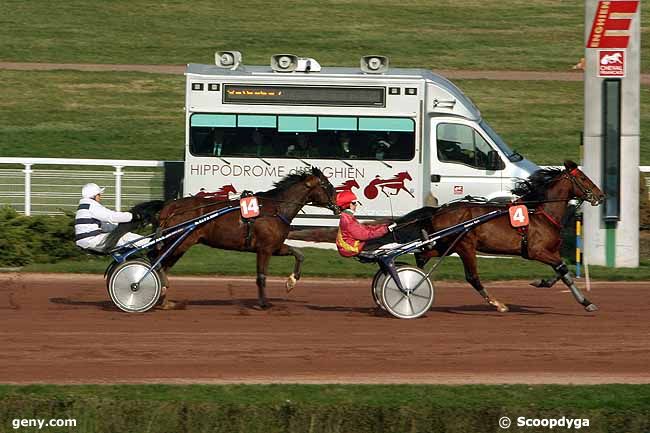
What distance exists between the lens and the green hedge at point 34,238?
17.9m

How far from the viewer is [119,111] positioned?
32.8 metres

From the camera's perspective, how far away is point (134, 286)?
46.0 ft

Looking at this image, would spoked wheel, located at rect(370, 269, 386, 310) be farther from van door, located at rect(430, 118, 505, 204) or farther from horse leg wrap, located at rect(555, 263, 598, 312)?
van door, located at rect(430, 118, 505, 204)

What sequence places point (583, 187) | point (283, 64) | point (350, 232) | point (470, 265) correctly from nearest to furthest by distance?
point (350, 232)
point (470, 265)
point (583, 187)
point (283, 64)

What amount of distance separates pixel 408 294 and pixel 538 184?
203 cm

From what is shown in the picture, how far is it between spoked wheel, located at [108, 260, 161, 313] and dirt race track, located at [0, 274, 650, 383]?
0.49 feet

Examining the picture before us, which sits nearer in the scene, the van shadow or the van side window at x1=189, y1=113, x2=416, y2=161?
the van shadow

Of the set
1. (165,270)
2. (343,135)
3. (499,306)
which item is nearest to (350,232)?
(499,306)

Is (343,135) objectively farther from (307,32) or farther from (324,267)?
(307,32)

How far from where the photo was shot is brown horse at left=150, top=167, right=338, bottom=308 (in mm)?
14227

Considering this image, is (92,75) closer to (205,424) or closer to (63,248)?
(63,248)

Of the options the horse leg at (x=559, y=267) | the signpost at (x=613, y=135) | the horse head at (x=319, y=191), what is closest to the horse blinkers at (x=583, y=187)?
the horse leg at (x=559, y=267)

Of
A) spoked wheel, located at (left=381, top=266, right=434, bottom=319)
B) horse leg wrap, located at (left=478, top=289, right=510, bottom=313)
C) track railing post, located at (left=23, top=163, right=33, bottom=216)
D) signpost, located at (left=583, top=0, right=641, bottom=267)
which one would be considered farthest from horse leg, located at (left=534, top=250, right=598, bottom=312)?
track railing post, located at (left=23, top=163, right=33, bottom=216)

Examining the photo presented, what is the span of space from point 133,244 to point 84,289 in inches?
95.0
